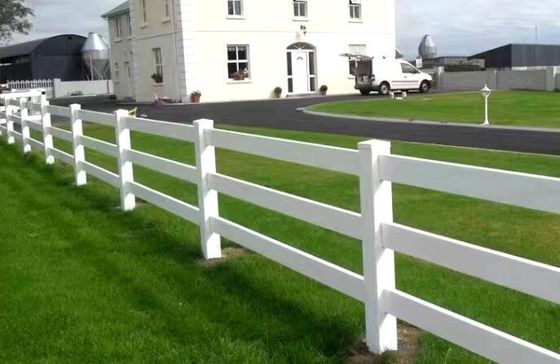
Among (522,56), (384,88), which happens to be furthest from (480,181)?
(522,56)

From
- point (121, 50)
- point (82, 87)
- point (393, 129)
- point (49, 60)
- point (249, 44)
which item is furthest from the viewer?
point (49, 60)

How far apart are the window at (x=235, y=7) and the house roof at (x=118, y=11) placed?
941 centimetres

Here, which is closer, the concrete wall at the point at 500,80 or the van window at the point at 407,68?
the concrete wall at the point at 500,80

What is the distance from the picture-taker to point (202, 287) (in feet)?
19.3

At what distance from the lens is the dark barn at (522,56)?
56.3 meters

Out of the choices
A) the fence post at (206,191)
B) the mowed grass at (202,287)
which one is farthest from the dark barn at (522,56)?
the fence post at (206,191)

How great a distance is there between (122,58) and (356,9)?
15437 mm

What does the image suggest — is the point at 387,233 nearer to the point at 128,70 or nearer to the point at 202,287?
the point at 202,287

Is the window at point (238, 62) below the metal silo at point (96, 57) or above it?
below

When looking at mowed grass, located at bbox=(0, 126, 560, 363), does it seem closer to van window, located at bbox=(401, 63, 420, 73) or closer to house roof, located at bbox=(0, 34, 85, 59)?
van window, located at bbox=(401, 63, 420, 73)

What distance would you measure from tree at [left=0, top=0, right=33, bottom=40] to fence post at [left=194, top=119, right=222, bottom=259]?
4653cm

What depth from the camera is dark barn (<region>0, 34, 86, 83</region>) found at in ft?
230

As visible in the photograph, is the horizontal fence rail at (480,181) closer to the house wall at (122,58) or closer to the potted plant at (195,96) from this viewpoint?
the potted plant at (195,96)

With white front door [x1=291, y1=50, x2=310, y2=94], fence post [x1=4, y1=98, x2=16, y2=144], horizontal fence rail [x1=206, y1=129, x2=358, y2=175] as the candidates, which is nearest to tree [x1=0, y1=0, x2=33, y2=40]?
white front door [x1=291, y1=50, x2=310, y2=94]
